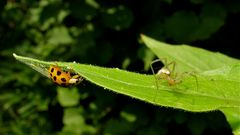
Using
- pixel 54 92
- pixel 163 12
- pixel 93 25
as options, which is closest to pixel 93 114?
pixel 54 92

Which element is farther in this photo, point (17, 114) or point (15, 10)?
point (17, 114)

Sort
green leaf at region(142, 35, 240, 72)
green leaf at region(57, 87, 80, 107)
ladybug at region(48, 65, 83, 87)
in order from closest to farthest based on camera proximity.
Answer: ladybug at region(48, 65, 83, 87), green leaf at region(142, 35, 240, 72), green leaf at region(57, 87, 80, 107)

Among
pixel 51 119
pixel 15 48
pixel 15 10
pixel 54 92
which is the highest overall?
Result: pixel 15 10

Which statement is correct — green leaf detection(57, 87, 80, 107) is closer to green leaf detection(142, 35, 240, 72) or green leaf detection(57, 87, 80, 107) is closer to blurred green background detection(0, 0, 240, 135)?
blurred green background detection(0, 0, 240, 135)

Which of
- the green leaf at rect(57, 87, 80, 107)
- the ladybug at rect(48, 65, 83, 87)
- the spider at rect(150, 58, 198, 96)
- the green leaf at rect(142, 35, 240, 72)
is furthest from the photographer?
the green leaf at rect(57, 87, 80, 107)

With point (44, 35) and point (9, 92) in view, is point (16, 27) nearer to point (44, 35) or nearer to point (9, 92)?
point (44, 35)

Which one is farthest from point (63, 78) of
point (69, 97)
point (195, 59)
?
point (69, 97)

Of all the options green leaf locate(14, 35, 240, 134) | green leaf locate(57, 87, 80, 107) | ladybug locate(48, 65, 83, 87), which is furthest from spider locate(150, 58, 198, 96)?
green leaf locate(57, 87, 80, 107)

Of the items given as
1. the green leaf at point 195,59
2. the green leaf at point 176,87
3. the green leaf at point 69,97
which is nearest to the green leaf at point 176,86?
the green leaf at point 176,87
